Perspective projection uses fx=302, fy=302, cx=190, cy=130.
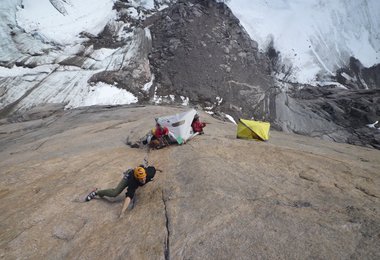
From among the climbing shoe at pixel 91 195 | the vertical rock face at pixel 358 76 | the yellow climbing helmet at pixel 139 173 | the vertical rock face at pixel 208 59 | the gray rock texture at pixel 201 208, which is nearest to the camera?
the gray rock texture at pixel 201 208

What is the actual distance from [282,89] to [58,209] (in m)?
39.0

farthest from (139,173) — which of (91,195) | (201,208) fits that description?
(201,208)

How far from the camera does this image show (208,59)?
1635 inches

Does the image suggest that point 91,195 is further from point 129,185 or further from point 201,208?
point 201,208

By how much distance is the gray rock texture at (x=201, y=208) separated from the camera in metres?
6.45

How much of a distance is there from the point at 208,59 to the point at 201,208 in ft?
117

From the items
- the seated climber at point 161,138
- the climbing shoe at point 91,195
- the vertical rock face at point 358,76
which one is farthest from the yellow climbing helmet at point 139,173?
the vertical rock face at point 358,76

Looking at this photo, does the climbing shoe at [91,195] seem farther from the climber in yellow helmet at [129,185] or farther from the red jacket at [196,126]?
the red jacket at [196,126]

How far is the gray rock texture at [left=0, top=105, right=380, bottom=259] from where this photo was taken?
645 centimetres

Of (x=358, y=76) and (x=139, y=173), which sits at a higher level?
(x=358, y=76)

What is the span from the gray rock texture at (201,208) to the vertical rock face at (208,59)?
25514 millimetres

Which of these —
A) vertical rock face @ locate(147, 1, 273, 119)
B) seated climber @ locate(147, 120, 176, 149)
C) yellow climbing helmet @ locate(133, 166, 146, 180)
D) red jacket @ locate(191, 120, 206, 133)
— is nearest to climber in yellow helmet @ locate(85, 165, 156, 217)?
yellow climbing helmet @ locate(133, 166, 146, 180)

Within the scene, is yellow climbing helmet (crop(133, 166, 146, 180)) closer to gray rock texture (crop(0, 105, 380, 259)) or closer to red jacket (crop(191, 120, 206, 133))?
gray rock texture (crop(0, 105, 380, 259))

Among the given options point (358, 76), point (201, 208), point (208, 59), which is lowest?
point (201, 208)
